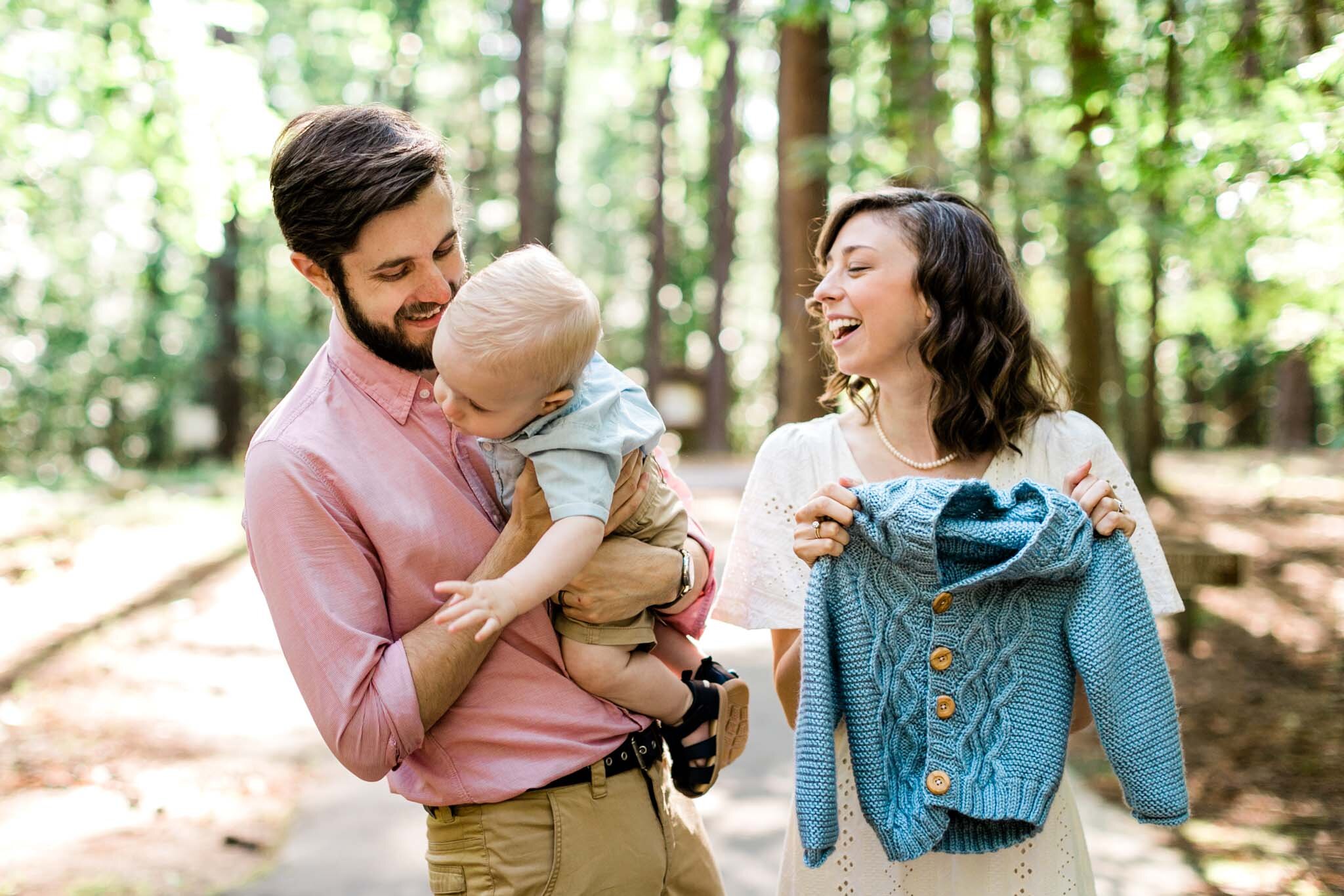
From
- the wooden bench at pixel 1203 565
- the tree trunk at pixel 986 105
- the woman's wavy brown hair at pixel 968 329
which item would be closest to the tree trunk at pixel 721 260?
the tree trunk at pixel 986 105

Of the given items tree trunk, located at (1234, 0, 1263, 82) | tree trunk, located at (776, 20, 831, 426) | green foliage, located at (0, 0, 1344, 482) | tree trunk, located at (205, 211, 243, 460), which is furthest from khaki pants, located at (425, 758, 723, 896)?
tree trunk, located at (205, 211, 243, 460)

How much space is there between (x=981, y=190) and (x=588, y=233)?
82.7 feet

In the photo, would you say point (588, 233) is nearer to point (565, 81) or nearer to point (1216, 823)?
point (565, 81)

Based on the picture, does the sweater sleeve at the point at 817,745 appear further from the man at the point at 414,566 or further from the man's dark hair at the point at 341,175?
the man's dark hair at the point at 341,175

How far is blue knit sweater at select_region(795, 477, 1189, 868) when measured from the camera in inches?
80.3

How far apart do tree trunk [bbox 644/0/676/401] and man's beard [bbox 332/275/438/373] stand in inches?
834

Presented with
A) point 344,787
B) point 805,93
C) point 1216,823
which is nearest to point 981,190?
point 805,93

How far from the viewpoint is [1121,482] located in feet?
7.84

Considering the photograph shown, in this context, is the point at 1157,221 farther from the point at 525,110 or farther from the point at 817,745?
the point at 525,110

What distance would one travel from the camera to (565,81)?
2848 cm

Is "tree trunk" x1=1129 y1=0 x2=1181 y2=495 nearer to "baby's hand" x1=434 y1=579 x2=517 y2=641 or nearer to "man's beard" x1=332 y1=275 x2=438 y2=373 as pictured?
"man's beard" x1=332 y1=275 x2=438 y2=373

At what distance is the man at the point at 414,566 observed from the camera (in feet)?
6.25

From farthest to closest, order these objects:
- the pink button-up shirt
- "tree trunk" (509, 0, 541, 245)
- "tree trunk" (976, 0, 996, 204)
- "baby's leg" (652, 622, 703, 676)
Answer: "tree trunk" (509, 0, 541, 245) → "tree trunk" (976, 0, 996, 204) → "baby's leg" (652, 622, 703, 676) → the pink button-up shirt

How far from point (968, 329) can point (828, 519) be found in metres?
0.60
